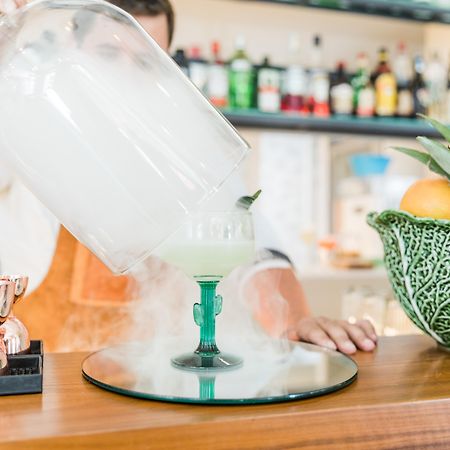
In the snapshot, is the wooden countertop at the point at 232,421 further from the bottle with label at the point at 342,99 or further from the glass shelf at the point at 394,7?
the bottle with label at the point at 342,99

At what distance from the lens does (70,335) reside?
143cm

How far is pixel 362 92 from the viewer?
8.83 ft

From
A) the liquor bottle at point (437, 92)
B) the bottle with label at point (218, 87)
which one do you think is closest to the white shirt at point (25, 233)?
the bottle with label at point (218, 87)

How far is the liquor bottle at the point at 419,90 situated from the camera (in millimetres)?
2847

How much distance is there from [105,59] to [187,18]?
10.2 feet

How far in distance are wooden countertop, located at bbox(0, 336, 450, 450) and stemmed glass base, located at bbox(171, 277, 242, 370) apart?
0.12 meters

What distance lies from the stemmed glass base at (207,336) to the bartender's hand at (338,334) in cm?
18


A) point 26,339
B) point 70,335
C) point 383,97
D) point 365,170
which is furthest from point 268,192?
point 26,339

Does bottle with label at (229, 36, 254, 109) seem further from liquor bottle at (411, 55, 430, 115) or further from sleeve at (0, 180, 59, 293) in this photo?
sleeve at (0, 180, 59, 293)

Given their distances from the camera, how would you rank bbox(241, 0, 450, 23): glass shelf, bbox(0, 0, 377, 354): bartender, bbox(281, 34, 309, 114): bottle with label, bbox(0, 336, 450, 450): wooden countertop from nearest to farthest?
bbox(0, 336, 450, 450): wooden countertop, bbox(0, 0, 377, 354): bartender, bbox(241, 0, 450, 23): glass shelf, bbox(281, 34, 309, 114): bottle with label

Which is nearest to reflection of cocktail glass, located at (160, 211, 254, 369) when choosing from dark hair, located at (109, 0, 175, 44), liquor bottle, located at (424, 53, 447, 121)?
dark hair, located at (109, 0, 175, 44)

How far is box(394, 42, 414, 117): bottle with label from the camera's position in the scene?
9.14ft

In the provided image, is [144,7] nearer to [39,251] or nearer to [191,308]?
[39,251]

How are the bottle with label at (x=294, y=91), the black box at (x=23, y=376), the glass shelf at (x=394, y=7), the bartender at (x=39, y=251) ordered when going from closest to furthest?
the black box at (x=23, y=376)
the bartender at (x=39, y=251)
the glass shelf at (x=394, y=7)
the bottle with label at (x=294, y=91)
